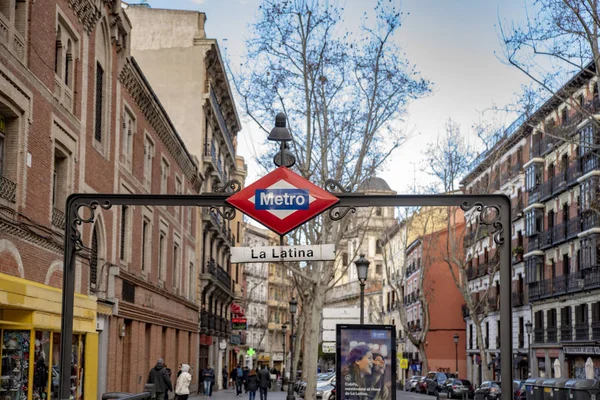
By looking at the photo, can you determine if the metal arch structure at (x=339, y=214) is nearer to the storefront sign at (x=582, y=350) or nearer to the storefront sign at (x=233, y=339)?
the storefront sign at (x=582, y=350)

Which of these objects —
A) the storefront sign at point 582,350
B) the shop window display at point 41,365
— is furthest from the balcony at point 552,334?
the shop window display at point 41,365

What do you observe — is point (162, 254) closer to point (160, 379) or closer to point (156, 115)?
point (156, 115)

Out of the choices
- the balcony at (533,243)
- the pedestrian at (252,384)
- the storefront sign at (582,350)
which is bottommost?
the pedestrian at (252,384)

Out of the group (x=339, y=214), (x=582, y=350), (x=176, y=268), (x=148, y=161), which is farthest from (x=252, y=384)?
(x=339, y=214)

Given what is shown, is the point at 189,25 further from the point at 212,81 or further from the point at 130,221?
the point at 130,221

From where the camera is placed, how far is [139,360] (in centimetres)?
3119

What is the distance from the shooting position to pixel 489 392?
42.6 m

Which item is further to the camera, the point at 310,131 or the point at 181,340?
the point at 181,340

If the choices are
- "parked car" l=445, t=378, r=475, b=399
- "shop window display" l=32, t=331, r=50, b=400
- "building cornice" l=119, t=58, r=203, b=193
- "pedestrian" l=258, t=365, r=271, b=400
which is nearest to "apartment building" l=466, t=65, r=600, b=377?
"parked car" l=445, t=378, r=475, b=399

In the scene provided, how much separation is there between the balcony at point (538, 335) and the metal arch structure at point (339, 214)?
164ft

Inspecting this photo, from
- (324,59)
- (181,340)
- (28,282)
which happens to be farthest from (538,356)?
(28,282)

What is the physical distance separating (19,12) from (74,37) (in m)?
4.19

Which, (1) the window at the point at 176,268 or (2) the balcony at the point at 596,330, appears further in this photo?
(2) the balcony at the point at 596,330

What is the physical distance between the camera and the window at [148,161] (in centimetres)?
3272
